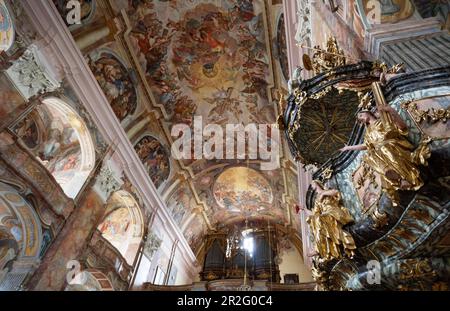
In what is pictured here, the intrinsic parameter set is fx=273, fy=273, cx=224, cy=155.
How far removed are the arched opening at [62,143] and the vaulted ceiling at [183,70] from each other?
1734 mm

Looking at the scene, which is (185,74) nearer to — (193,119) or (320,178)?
(193,119)

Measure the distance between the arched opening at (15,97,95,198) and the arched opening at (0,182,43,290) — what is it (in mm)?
1396

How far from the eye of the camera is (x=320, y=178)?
4.00 m

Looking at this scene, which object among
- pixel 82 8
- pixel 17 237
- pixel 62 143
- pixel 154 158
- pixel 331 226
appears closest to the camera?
pixel 331 226

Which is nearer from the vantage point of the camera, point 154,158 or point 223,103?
point 154,158

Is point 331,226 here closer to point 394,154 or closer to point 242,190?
point 394,154

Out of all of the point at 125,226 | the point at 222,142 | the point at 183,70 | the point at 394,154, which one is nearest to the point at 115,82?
the point at 183,70

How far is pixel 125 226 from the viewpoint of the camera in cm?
1188

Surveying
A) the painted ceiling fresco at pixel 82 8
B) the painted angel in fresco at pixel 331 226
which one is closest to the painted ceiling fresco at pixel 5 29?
the painted ceiling fresco at pixel 82 8

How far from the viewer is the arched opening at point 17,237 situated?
21.7 ft

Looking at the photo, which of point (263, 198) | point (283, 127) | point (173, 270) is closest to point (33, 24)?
point (283, 127)

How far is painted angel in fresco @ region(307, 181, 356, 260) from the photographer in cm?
315

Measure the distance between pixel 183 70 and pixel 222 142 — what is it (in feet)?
14.7
